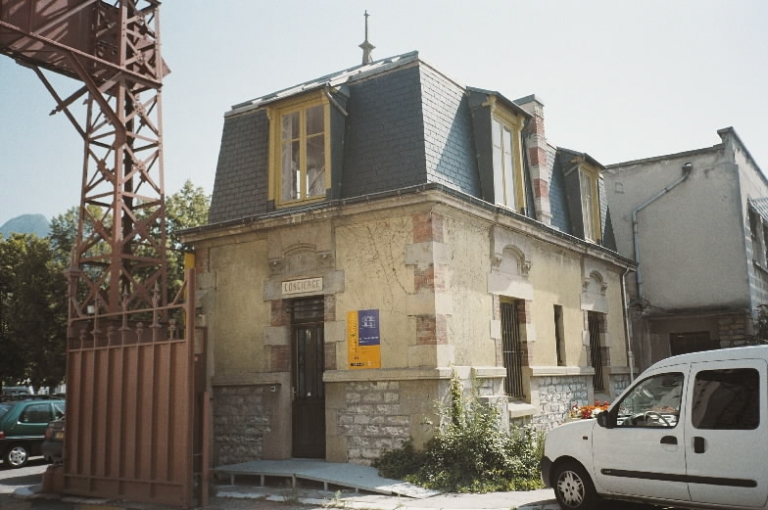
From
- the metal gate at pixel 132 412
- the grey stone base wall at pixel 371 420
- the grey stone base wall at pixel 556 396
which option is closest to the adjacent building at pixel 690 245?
the grey stone base wall at pixel 556 396

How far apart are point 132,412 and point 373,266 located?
4.17m

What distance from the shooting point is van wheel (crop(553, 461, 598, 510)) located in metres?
7.22

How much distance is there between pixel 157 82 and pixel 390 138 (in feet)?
16.3

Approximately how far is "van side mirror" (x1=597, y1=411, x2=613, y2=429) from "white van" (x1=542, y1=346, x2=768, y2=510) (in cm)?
1

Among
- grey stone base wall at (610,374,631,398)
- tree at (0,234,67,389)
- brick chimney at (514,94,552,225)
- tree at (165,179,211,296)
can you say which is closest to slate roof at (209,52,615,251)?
brick chimney at (514,94,552,225)

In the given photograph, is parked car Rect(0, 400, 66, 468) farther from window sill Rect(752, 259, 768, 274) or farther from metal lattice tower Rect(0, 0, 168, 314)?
window sill Rect(752, 259, 768, 274)

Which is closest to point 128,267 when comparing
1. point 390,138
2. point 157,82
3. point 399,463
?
point 157,82

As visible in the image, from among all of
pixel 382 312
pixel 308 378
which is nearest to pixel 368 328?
pixel 382 312

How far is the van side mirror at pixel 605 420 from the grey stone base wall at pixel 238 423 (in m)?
6.04

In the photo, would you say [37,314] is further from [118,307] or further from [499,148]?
[499,148]

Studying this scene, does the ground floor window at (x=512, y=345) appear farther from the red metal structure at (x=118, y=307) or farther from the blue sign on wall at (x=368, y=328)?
the red metal structure at (x=118, y=307)

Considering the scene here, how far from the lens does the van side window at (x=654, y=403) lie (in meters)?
6.71

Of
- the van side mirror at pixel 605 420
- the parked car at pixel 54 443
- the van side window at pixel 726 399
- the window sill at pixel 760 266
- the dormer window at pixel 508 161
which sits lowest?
the parked car at pixel 54 443

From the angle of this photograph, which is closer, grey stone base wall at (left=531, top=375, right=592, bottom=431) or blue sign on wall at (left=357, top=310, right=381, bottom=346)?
blue sign on wall at (left=357, top=310, right=381, bottom=346)
